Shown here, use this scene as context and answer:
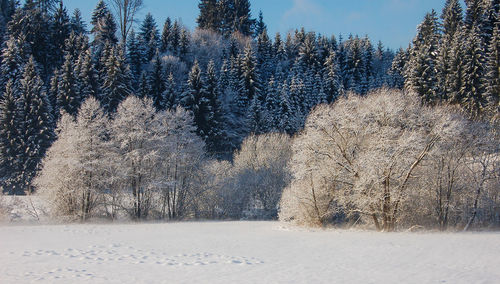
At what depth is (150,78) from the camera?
5116 centimetres

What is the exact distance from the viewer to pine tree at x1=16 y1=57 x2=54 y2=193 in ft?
133

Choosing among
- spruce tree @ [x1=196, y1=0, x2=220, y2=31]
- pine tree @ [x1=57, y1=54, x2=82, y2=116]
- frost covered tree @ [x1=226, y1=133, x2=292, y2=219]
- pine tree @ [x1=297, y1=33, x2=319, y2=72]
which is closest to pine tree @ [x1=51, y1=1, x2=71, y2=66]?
pine tree @ [x1=57, y1=54, x2=82, y2=116]

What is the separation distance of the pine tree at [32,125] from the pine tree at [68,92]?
6.02 ft

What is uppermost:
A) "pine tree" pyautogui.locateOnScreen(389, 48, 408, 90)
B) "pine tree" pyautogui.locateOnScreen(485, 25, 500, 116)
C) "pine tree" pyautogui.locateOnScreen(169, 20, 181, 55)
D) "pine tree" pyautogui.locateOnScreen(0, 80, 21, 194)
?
"pine tree" pyautogui.locateOnScreen(169, 20, 181, 55)

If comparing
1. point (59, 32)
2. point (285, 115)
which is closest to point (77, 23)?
point (59, 32)

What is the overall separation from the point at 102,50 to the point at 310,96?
32.4 m

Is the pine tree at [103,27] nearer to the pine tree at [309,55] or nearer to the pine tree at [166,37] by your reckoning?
the pine tree at [166,37]

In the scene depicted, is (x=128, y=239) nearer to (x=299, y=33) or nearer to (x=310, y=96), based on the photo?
(x=310, y=96)

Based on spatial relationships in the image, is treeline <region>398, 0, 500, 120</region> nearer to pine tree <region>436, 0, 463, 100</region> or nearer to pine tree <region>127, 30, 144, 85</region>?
pine tree <region>436, 0, 463, 100</region>

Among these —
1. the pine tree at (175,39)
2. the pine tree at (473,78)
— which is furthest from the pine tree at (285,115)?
the pine tree at (175,39)

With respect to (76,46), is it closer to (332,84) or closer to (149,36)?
(149,36)

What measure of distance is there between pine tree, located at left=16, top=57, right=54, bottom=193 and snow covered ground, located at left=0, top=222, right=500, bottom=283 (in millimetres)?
22389

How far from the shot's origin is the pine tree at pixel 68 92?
44281 millimetres

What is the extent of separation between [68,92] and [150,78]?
10971mm
